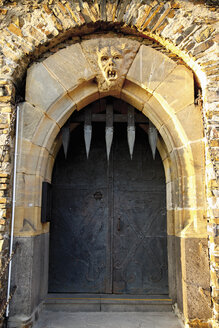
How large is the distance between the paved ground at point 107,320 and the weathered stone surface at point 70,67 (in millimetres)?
2507

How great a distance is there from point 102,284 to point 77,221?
87 centimetres

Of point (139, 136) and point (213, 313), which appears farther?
point (139, 136)

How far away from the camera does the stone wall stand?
3004 mm

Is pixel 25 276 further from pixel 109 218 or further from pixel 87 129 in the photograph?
pixel 87 129

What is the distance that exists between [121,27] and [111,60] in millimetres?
410

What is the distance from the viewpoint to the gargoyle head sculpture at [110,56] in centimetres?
321

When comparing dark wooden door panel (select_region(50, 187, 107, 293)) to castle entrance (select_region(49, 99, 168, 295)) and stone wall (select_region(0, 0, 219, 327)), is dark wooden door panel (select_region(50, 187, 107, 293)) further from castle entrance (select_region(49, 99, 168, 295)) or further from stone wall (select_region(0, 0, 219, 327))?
stone wall (select_region(0, 0, 219, 327))

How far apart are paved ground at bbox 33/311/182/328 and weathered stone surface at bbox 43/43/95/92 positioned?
2507 millimetres

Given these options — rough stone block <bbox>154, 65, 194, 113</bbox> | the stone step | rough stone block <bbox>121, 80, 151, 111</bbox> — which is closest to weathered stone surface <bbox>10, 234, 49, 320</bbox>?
the stone step

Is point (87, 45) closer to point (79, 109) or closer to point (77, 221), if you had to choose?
point (79, 109)

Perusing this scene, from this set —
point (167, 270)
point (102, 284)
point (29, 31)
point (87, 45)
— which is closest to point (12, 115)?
point (29, 31)

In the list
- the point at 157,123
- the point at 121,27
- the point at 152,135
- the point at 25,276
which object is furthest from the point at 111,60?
the point at 25,276

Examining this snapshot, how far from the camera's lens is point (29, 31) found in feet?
10.2

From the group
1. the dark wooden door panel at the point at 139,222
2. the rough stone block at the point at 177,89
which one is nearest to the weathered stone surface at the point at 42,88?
the rough stone block at the point at 177,89
